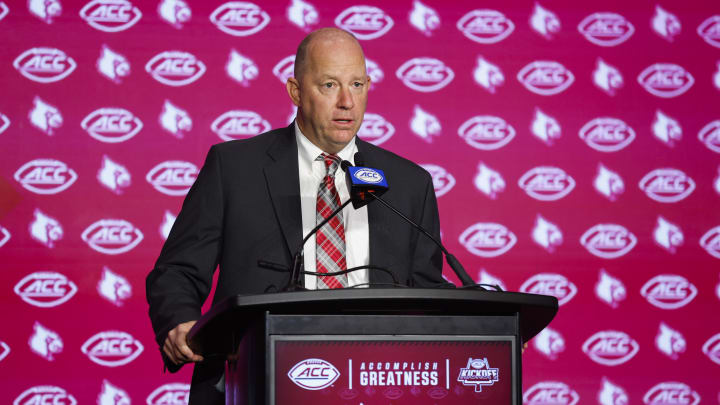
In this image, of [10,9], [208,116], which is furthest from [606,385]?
[10,9]

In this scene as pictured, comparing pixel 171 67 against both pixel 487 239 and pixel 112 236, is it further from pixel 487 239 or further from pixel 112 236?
pixel 487 239

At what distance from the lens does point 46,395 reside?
348 centimetres

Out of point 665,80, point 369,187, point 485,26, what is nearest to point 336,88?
point 369,187

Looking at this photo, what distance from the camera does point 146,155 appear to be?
3.62 m

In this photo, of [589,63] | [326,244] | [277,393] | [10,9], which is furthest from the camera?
[589,63]

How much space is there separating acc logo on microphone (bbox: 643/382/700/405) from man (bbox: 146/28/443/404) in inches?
80.3

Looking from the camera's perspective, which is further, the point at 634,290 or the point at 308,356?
the point at 634,290

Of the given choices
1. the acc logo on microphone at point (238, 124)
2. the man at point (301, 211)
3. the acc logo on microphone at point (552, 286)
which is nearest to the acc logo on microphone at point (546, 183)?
the acc logo on microphone at point (552, 286)

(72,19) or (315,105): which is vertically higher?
(72,19)

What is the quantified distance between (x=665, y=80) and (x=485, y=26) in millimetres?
891

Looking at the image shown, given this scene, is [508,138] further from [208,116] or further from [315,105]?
[315,105]

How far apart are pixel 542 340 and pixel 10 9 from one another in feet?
8.99

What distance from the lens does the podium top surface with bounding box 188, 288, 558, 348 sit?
4.00 ft

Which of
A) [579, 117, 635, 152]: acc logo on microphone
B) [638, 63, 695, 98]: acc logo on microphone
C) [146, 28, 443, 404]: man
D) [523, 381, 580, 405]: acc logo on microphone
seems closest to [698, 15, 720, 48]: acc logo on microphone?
[638, 63, 695, 98]: acc logo on microphone
